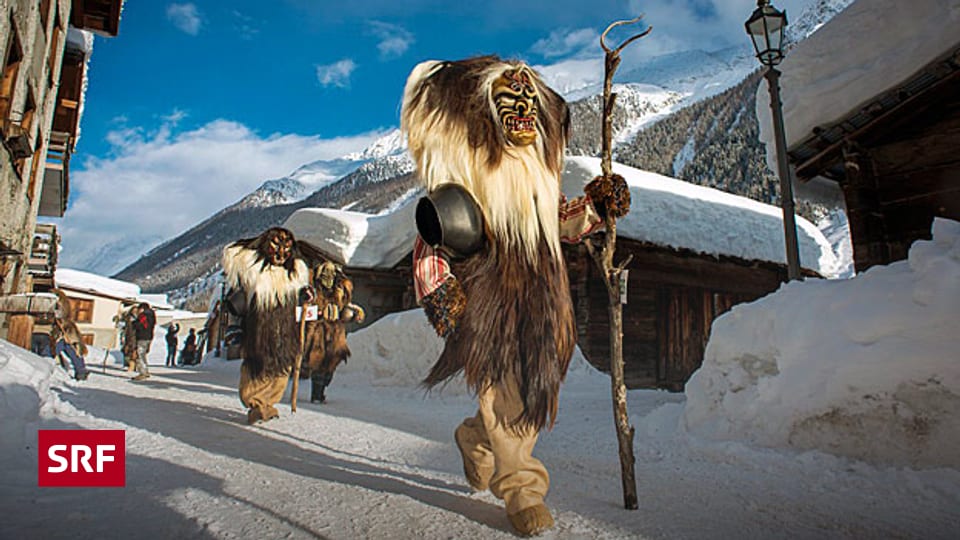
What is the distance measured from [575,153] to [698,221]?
37.2 metres

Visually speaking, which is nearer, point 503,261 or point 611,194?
point 503,261

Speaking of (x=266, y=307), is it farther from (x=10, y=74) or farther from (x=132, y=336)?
(x=132, y=336)

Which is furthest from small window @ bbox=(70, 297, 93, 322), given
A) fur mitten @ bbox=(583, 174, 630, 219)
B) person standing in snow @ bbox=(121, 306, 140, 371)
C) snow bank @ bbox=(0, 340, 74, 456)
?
fur mitten @ bbox=(583, 174, 630, 219)

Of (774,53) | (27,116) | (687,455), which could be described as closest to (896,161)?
(774,53)

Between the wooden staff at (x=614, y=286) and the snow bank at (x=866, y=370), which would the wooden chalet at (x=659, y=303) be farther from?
the wooden staff at (x=614, y=286)

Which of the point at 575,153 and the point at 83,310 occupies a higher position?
the point at 575,153

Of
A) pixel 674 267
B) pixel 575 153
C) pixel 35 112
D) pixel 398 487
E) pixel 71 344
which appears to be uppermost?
pixel 575 153

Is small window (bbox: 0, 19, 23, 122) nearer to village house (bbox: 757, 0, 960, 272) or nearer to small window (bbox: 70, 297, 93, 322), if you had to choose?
village house (bbox: 757, 0, 960, 272)

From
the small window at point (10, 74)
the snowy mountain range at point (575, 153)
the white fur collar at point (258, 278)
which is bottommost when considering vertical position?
the white fur collar at point (258, 278)

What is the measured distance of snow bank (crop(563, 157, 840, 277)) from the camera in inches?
385

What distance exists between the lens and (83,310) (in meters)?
33.9

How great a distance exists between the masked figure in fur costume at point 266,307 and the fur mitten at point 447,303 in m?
3.34


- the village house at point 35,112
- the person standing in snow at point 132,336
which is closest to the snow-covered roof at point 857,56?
the village house at point 35,112

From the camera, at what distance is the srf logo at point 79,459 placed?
2371 mm
